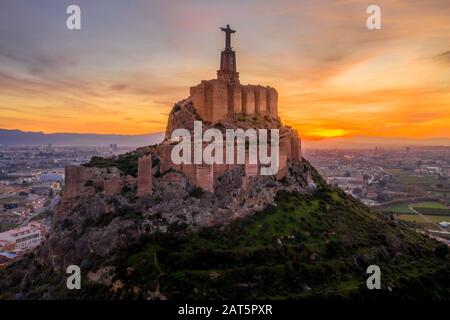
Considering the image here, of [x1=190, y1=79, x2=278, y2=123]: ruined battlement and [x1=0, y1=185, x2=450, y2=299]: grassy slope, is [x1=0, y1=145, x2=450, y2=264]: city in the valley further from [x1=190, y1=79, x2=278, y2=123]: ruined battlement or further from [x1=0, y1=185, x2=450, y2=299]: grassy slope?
[x1=190, y1=79, x2=278, y2=123]: ruined battlement

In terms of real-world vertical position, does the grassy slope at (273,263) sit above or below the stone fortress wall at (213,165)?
below

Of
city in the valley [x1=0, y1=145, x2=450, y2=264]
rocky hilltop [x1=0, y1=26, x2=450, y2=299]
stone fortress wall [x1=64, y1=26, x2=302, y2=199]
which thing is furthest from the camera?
city in the valley [x1=0, y1=145, x2=450, y2=264]

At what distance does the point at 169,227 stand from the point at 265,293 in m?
11.9

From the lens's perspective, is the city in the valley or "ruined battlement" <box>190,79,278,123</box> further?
the city in the valley

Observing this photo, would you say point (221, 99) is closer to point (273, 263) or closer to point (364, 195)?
point (273, 263)

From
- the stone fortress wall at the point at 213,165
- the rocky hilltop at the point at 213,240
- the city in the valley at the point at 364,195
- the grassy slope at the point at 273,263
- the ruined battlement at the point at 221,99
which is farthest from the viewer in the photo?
the city in the valley at the point at 364,195

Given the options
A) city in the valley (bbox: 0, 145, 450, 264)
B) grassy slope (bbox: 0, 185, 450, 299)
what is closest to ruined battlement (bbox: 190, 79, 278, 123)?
grassy slope (bbox: 0, 185, 450, 299)

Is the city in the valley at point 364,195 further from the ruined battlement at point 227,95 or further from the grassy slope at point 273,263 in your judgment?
the ruined battlement at point 227,95

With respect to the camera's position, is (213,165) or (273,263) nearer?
(273,263)

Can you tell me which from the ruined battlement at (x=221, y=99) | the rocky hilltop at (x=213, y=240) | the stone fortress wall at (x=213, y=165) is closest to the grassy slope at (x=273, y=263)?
the rocky hilltop at (x=213, y=240)

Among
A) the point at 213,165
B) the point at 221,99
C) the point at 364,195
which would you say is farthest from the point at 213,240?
the point at 364,195
